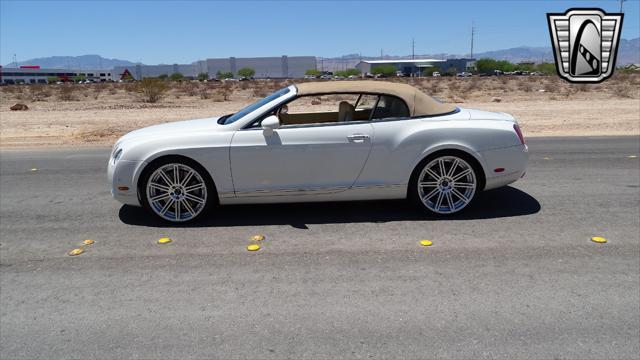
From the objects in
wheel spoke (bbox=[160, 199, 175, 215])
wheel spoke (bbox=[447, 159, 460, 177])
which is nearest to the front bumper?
wheel spoke (bbox=[160, 199, 175, 215])

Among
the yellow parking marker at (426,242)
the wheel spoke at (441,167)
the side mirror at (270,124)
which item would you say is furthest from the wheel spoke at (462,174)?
the side mirror at (270,124)

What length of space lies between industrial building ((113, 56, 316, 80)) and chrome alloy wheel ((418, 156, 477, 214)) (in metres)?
151

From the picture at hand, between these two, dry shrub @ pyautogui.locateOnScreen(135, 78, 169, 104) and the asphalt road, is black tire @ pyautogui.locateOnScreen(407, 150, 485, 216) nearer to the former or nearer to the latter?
the asphalt road

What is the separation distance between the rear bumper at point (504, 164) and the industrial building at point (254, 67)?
151m

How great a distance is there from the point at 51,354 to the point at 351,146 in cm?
325

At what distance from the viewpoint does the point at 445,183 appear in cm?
546

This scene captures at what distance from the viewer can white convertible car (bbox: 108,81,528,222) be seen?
17.1 feet

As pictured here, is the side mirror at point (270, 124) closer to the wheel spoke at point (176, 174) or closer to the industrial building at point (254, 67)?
the wheel spoke at point (176, 174)

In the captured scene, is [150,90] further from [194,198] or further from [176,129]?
[194,198]

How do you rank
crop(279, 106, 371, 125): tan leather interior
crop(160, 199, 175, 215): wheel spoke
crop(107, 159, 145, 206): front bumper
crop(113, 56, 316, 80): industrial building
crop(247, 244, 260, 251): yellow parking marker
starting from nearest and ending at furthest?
crop(247, 244, 260, 251): yellow parking marker → crop(107, 159, 145, 206): front bumper → crop(160, 199, 175, 215): wheel spoke → crop(279, 106, 371, 125): tan leather interior → crop(113, 56, 316, 80): industrial building

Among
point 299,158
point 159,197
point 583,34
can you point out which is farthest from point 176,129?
point 583,34

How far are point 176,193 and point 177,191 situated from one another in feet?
0.08

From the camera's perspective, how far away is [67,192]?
7055mm

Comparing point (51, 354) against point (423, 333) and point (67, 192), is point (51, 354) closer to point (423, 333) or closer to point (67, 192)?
point (423, 333)
